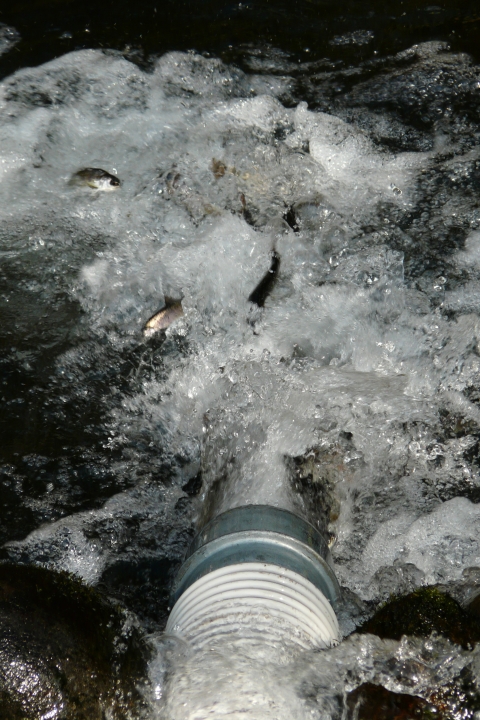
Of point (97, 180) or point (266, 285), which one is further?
point (97, 180)

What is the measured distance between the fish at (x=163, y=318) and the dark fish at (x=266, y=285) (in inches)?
17.0

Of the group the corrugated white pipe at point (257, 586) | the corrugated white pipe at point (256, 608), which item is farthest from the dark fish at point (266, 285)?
the corrugated white pipe at point (256, 608)

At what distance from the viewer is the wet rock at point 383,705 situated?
201cm

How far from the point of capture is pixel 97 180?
167 inches

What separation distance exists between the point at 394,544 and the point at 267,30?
4240 mm

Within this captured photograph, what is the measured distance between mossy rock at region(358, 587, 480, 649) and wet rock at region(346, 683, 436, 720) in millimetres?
223

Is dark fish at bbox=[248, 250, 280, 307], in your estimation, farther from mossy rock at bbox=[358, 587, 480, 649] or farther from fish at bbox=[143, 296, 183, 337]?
mossy rock at bbox=[358, 587, 480, 649]

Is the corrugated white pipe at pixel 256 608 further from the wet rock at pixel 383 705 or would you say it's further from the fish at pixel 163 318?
the fish at pixel 163 318

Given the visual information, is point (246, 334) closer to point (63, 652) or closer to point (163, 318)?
point (163, 318)

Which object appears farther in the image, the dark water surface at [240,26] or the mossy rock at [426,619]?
the dark water surface at [240,26]

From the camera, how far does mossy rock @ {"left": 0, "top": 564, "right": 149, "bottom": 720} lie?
198 cm

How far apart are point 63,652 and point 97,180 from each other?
120 inches

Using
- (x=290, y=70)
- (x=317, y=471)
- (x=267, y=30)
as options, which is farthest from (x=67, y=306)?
(x=267, y=30)

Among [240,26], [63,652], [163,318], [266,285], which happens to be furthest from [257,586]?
[240,26]
